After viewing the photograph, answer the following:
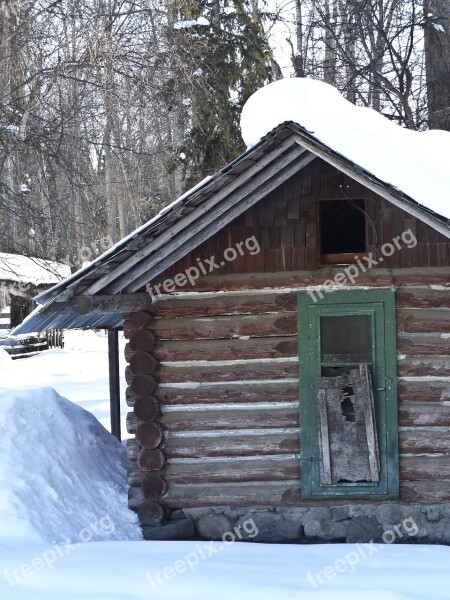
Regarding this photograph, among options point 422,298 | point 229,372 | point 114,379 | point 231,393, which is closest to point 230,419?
point 231,393

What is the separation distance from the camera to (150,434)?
9.41 meters

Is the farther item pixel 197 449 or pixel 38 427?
pixel 38 427

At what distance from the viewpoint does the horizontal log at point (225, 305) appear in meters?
9.32

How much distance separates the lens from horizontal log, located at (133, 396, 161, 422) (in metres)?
9.41

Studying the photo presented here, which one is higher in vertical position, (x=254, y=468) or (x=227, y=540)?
(x=254, y=468)

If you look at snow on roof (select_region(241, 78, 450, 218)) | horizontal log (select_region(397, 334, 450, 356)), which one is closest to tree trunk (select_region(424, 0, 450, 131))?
snow on roof (select_region(241, 78, 450, 218))

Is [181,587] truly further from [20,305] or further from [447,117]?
[20,305]

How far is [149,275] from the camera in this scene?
9.36 metres

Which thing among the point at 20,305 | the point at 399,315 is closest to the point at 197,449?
the point at 399,315

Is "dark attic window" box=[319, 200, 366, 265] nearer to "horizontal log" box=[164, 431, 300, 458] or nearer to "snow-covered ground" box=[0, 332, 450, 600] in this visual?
"horizontal log" box=[164, 431, 300, 458]

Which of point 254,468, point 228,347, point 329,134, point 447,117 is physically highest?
point 447,117

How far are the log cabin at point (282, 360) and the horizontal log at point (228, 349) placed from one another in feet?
0.05

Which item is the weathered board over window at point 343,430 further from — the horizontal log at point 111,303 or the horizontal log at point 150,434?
the horizontal log at point 111,303

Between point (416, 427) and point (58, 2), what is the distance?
7869 millimetres
